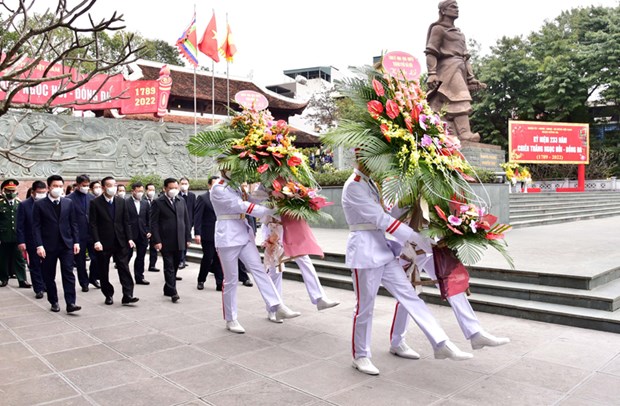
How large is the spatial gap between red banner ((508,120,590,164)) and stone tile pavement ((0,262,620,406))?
1434 cm

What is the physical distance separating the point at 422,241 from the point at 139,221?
5782mm

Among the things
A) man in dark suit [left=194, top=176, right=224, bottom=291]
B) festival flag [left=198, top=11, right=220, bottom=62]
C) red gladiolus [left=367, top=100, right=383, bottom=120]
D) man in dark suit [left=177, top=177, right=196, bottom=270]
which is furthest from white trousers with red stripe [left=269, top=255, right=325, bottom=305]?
festival flag [left=198, top=11, right=220, bottom=62]

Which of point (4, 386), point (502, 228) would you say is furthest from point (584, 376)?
point (4, 386)

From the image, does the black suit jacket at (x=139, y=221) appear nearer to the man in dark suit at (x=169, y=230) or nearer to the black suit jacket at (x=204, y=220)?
the black suit jacket at (x=204, y=220)

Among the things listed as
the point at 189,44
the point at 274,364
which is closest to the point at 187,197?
the point at 274,364

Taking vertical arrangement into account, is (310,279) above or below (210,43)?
below

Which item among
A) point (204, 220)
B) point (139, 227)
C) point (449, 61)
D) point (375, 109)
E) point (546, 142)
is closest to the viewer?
point (375, 109)

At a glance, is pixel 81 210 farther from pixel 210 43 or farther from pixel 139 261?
pixel 210 43

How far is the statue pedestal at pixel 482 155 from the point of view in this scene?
14.5m

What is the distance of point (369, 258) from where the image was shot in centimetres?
335

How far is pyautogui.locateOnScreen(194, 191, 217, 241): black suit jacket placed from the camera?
6984 mm

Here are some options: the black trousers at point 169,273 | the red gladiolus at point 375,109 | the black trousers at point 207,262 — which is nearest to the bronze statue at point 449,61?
the black trousers at point 207,262

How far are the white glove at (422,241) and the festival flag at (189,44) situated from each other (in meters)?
16.1

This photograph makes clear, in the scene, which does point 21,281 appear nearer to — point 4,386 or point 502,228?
point 4,386
